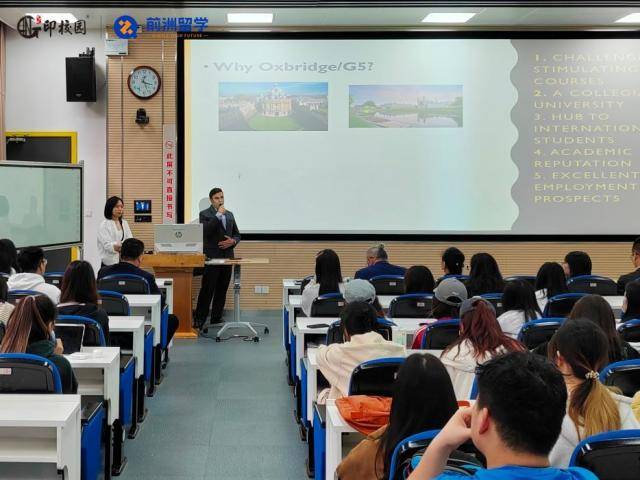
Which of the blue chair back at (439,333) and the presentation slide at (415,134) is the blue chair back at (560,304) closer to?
the blue chair back at (439,333)

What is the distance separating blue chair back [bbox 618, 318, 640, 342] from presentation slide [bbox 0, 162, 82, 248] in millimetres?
6645

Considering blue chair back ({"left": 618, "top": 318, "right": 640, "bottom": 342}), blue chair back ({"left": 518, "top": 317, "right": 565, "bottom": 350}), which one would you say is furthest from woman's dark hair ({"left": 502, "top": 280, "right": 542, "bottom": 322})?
blue chair back ({"left": 618, "top": 318, "right": 640, "bottom": 342})

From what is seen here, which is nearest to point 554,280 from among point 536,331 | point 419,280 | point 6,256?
point 419,280

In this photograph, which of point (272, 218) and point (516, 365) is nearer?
point (516, 365)

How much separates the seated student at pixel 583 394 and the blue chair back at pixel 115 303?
11.0 feet

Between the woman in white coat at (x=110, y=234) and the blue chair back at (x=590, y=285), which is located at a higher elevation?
the woman in white coat at (x=110, y=234)

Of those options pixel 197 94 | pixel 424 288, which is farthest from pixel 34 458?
pixel 197 94

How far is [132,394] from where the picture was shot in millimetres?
4781

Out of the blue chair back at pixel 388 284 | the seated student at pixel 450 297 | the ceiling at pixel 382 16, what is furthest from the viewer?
the ceiling at pixel 382 16

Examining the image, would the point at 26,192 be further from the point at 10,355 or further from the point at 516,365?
the point at 516,365

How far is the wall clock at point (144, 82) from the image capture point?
9.74 m

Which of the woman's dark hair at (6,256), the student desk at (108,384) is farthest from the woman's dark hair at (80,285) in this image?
the woman's dark hair at (6,256)

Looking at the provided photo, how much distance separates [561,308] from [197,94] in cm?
587

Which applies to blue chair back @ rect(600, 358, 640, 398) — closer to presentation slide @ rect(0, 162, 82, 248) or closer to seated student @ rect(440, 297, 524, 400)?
seated student @ rect(440, 297, 524, 400)
